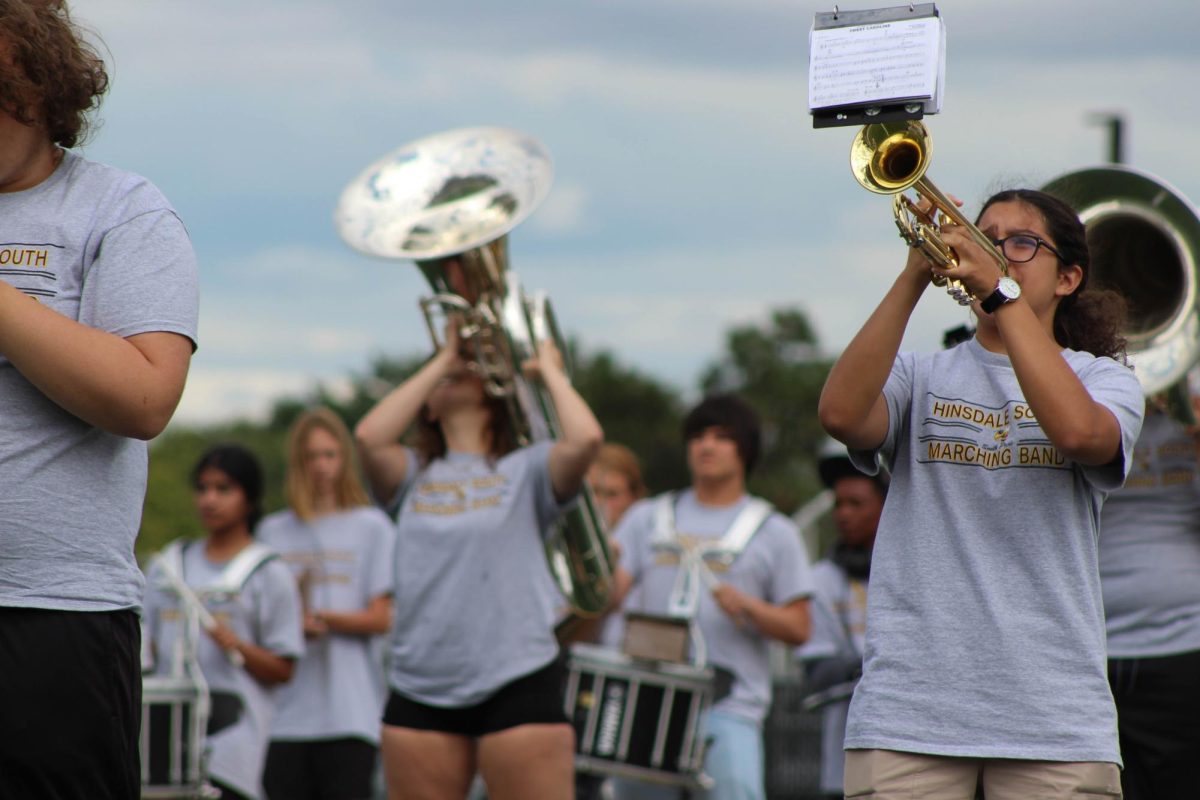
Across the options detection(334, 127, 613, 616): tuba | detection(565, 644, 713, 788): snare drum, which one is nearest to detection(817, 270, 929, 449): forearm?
detection(334, 127, 613, 616): tuba

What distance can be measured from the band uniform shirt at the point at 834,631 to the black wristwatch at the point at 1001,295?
12.9 feet

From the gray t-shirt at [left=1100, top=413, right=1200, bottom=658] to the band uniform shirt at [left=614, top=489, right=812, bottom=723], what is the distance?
246 centimetres

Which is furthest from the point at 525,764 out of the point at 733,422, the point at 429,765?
the point at 733,422

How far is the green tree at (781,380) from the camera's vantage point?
50.8 metres

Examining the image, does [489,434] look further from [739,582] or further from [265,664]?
[265,664]

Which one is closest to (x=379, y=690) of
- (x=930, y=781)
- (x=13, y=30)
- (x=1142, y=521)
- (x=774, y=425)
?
(x=1142, y=521)

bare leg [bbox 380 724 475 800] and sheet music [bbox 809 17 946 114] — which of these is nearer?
sheet music [bbox 809 17 946 114]

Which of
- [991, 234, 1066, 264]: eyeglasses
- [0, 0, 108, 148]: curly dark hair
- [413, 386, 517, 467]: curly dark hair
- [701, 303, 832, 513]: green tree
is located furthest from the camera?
[701, 303, 832, 513]: green tree

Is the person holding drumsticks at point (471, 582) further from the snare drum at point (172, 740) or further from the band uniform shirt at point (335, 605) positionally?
the band uniform shirt at point (335, 605)

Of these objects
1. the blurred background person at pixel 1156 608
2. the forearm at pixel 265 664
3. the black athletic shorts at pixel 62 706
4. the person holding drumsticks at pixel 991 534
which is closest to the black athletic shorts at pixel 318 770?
the forearm at pixel 265 664

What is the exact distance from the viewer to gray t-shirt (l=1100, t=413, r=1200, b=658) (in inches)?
169

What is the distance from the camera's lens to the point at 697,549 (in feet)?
22.5

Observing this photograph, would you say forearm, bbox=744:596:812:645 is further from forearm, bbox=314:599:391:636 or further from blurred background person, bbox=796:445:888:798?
forearm, bbox=314:599:391:636

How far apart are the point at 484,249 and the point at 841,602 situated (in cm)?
257
